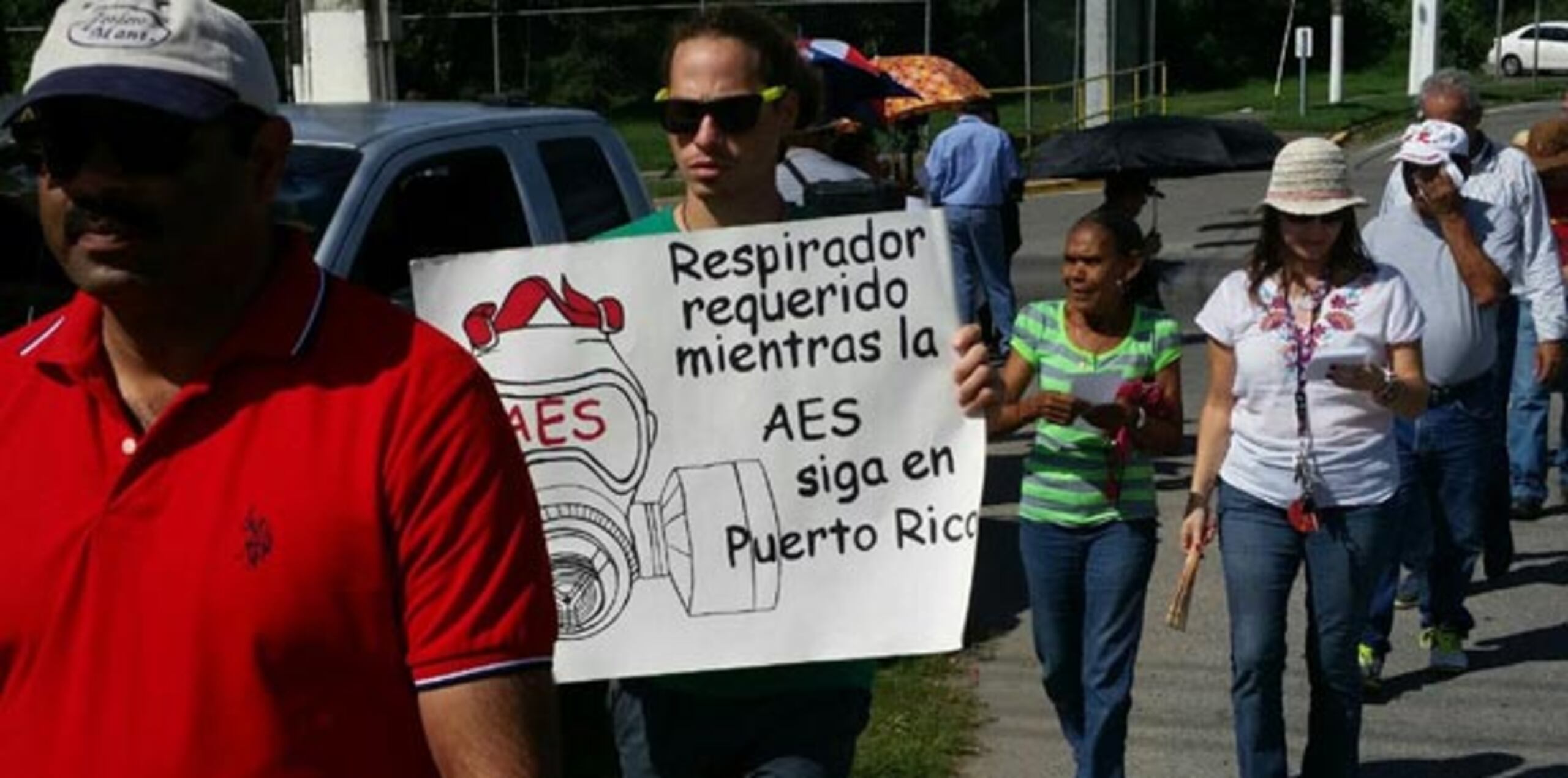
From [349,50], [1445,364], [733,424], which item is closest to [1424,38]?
[349,50]

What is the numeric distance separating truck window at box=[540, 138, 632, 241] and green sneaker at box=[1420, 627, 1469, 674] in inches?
119

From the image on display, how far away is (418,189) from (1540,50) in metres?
53.3

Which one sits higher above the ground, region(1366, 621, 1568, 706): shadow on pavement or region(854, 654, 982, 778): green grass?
region(854, 654, 982, 778): green grass

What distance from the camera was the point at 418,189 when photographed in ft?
23.7

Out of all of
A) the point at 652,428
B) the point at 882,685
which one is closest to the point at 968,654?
the point at 882,685

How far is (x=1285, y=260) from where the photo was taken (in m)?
6.14

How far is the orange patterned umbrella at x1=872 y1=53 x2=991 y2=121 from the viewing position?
18969 mm

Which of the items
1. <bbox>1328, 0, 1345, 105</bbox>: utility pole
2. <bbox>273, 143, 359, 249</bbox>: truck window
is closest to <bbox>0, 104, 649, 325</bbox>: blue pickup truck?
<bbox>273, 143, 359, 249</bbox>: truck window

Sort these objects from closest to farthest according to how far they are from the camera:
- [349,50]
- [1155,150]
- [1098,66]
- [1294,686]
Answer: [1294,686], [349,50], [1155,150], [1098,66]

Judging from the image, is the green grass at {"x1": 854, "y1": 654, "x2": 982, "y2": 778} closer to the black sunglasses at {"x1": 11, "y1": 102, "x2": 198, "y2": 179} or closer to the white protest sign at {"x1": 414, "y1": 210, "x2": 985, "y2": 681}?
the white protest sign at {"x1": 414, "y1": 210, "x2": 985, "y2": 681}

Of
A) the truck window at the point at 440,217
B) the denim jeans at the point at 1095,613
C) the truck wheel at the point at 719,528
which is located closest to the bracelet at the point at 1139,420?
the denim jeans at the point at 1095,613

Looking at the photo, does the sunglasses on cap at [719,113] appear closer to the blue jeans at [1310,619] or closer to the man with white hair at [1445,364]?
the blue jeans at [1310,619]

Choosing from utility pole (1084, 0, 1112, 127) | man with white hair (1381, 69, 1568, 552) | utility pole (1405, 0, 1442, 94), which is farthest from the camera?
utility pole (1405, 0, 1442, 94)

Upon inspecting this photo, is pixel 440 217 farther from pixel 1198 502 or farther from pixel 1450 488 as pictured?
pixel 1450 488
